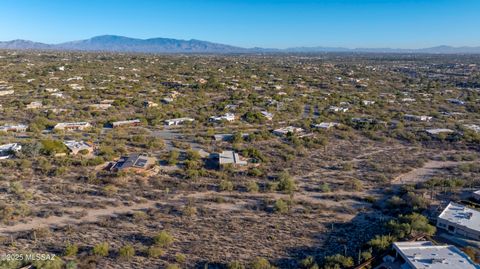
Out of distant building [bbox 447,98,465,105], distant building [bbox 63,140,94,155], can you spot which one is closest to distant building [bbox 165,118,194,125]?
distant building [bbox 63,140,94,155]

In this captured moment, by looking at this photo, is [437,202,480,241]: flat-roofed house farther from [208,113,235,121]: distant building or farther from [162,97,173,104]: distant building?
[162,97,173,104]: distant building

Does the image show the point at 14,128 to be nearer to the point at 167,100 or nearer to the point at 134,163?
the point at 134,163

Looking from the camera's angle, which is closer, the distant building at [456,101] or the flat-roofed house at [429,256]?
the flat-roofed house at [429,256]

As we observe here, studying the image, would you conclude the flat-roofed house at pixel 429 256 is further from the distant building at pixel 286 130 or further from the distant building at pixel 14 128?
the distant building at pixel 14 128

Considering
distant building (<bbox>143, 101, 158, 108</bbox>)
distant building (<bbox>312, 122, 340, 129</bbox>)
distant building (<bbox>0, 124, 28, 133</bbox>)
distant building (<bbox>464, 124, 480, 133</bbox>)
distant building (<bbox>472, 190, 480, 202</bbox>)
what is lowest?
Result: distant building (<bbox>472, 190, 480, 202</bbox>)

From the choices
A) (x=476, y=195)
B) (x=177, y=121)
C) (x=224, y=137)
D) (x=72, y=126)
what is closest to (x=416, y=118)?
(x=224, y=137)

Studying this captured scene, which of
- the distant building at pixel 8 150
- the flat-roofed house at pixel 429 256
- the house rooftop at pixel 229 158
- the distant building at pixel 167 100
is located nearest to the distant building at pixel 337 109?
the distant building at pixel 167 100
